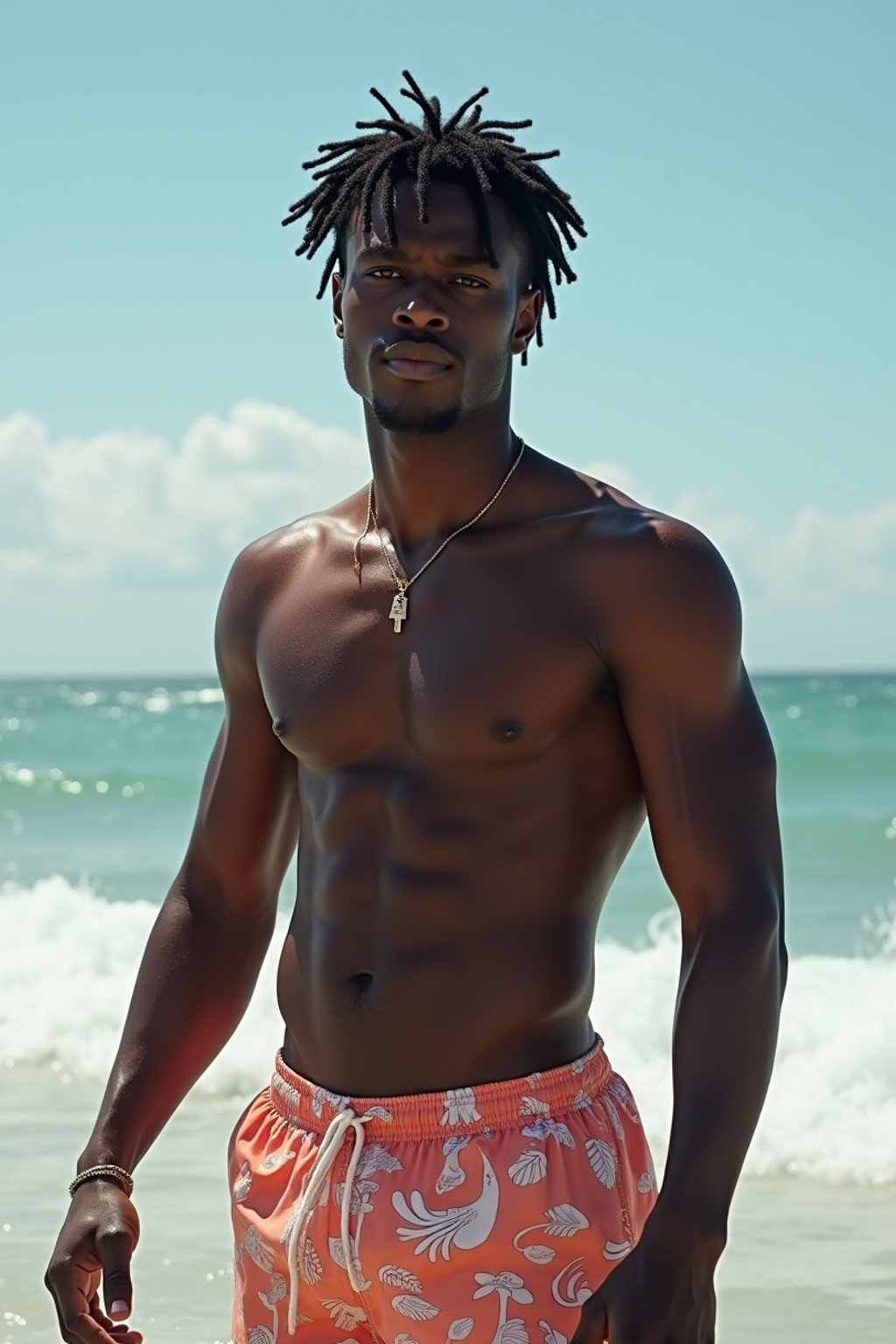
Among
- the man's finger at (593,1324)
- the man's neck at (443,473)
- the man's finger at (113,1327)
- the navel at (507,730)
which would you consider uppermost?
the man's neck at (443,473)

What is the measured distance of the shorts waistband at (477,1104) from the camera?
2107 mm

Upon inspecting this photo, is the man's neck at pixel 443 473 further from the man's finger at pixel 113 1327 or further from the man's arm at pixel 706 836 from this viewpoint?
the man's finger at pixel 113 1327

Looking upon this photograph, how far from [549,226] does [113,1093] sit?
123 centimetres

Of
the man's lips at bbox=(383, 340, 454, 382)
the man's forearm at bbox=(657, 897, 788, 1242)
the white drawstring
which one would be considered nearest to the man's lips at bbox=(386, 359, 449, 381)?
the man's lips at bbox=(383, 340, 454, 382)

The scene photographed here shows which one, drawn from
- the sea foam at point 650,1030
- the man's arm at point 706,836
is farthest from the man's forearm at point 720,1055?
the sea foam at point 650,1030

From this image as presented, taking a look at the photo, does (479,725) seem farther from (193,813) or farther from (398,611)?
(193,813)

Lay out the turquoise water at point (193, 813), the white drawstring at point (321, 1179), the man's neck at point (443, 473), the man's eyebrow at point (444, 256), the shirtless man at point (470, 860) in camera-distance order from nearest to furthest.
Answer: the shirtless man at point (470, 860) → the white drawstring at point (321, 1179) → the man's eyebrow at point (444, 256) → the man's neck at point (443, 473) → the turquoise water at point (193, 813)

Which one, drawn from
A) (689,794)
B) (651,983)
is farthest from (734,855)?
(651,983)

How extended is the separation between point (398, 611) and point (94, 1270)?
2.74ft

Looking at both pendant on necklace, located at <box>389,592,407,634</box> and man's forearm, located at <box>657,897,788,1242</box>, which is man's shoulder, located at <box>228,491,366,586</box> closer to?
pendant on necklace, located at <box>389,592,407,634</box>

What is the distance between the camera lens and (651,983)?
8359mm

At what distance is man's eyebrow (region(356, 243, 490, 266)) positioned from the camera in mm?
2244

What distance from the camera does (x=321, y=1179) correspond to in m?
2.16

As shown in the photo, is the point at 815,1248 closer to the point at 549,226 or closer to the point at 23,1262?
the point at 23,1262
